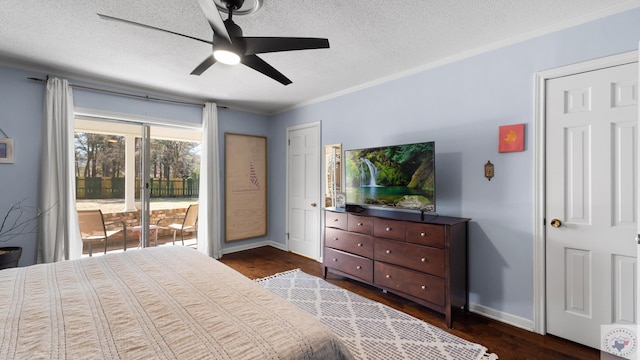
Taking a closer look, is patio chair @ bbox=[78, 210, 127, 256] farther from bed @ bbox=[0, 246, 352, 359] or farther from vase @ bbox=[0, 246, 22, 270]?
bed @ bbox=[0, 246, 352, 359]

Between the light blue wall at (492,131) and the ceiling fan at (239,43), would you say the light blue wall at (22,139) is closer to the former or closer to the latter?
the ceiling fan at (239,43)

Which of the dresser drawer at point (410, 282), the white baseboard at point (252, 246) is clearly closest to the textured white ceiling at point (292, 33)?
the dresser drawer at point (410, 282)

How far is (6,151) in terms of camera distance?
296 cm

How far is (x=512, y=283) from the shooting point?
7.94 ft

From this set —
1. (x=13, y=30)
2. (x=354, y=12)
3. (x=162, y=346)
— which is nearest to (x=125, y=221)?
(x=13, y=30)

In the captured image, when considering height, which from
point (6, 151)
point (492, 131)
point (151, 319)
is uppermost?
point (492, 131)

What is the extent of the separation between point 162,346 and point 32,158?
3502 mm

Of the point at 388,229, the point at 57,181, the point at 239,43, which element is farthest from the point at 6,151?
the point at 388,229

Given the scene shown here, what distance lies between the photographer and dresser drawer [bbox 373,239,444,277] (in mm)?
2424

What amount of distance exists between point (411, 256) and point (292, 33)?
7.46 ft

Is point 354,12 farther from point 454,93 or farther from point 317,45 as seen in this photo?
point 454,93

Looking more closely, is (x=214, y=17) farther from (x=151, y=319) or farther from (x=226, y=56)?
(x=151, y=319)

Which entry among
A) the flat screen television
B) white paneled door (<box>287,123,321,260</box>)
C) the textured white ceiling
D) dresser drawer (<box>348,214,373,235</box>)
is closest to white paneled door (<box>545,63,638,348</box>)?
the textured white ceiling

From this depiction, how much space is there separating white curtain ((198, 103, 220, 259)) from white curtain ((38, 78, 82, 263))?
4.78 feet
